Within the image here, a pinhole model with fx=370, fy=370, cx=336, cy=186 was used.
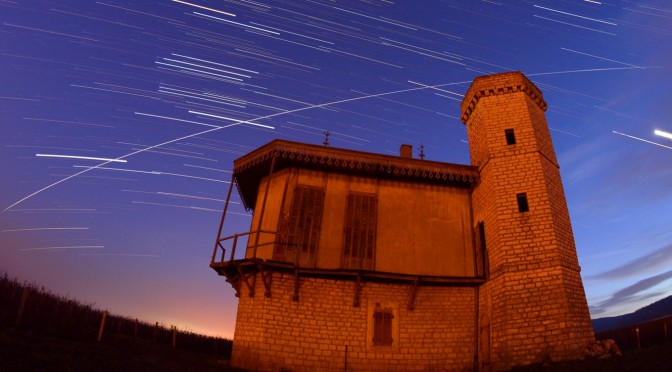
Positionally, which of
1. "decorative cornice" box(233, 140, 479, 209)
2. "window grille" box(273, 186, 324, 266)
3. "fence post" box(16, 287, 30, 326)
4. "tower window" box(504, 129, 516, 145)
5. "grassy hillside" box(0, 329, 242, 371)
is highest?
"tower window" box(504, 129, 516, 145)

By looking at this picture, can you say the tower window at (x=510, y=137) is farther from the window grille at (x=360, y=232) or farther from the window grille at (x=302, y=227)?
the window grille at (x=302, y=227)

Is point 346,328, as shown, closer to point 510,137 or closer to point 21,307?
point 510,137

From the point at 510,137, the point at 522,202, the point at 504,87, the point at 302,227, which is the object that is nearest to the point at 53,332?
the point at 302,227

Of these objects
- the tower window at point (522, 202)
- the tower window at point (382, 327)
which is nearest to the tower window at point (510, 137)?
the tower window at point (522, 202)

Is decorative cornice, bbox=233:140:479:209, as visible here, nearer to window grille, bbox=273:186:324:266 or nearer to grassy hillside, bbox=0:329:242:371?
window grille, bbox=273:186:324:266

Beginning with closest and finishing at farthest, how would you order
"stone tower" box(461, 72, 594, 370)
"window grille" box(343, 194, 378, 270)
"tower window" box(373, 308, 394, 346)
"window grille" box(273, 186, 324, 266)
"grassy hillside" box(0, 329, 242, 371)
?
"grassy hillside" box(0, 329, 242, 371) < "stone tower" box(461, 72, 594, 370) < "tower window" box(373, 308, 394, 346) < "window grille" box(273, 186, 324, 266) < "window grille" box(343, 194, 378, 270)

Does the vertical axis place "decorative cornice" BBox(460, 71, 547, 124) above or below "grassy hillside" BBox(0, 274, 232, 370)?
above

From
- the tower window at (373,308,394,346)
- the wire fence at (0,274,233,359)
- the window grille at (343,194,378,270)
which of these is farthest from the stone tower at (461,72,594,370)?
the wire fence at (0,274,233,359)

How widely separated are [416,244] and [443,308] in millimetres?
2531

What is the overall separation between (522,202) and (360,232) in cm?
615

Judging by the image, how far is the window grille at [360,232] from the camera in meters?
13.9

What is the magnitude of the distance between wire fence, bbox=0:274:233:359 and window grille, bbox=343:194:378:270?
10.1m

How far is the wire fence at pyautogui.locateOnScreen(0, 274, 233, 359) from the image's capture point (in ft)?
40.5

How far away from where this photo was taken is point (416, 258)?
47.1ft
